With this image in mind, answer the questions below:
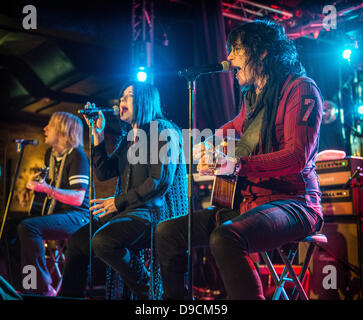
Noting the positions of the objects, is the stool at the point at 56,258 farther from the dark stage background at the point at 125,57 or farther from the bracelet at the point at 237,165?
the bracelet at the point at 237,165

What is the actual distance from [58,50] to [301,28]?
4503 mm

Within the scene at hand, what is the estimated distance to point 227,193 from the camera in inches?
92.7

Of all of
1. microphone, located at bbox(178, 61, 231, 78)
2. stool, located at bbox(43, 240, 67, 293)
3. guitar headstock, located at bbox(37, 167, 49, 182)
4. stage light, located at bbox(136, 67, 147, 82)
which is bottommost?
stool, located at bbox(43, 240, 67, 293)

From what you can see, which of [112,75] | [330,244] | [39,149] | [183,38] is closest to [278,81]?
[330,244]

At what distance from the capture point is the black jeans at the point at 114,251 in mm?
2740

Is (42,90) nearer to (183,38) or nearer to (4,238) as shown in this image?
(183,38)

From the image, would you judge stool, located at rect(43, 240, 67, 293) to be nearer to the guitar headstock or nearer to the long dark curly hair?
the guitar headstock

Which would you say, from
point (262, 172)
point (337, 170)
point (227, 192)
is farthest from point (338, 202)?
point (262, 172)

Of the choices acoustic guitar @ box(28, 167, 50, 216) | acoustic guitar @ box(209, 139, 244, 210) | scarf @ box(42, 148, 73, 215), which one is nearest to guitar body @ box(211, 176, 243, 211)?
acoustic guitar @ box(209, 139, 244, 210)

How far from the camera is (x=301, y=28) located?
670cm

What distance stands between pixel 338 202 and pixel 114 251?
2363 millimetres

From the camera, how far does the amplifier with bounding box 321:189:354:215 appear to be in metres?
3.84

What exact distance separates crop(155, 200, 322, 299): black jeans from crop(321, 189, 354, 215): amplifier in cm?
183

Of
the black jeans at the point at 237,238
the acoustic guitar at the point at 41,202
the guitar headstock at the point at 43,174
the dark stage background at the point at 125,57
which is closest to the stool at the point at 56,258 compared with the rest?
the acoustic guitar at the point at 41,202
